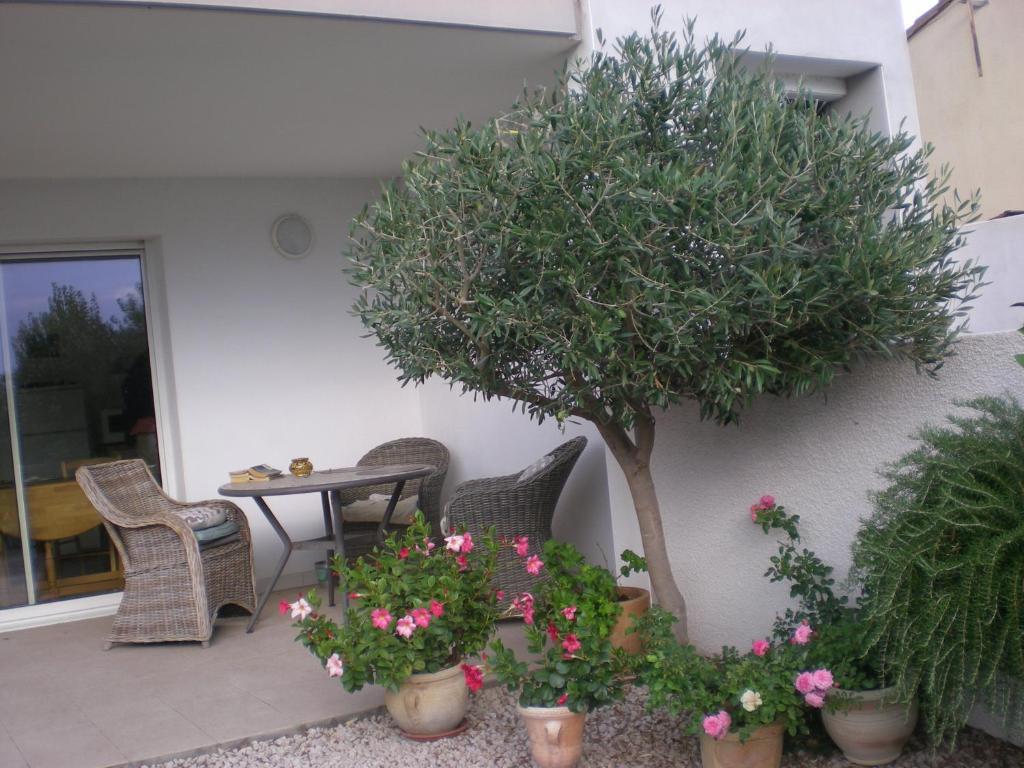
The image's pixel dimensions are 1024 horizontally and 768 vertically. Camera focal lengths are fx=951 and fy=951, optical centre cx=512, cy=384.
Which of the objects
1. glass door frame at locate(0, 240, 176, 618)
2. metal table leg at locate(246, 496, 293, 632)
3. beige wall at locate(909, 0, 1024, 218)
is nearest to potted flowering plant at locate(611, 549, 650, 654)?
metal table leg at locate(246, 496, 293, 632)

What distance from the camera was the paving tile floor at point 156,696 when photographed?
3336mm

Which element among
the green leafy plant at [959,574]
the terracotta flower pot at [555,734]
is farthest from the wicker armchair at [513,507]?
the green leafy plant at [959,574]

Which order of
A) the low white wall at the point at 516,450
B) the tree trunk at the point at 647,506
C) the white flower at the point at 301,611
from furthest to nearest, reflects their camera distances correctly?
the low white wall at the point at 516,450
the tree trunk at the point at 647,506
the white flower at the point at 301,611

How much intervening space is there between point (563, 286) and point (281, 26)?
5.73 ft

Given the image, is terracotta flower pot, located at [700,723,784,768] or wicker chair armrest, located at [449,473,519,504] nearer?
terracotta flower pot, located at [700,723,784,768]

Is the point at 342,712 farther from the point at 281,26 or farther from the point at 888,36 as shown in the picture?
the point at 888,36

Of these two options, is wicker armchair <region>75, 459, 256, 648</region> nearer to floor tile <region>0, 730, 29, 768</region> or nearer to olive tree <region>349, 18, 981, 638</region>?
floor tile <region>0, 730, 29, 768</region>

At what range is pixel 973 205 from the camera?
2.91m

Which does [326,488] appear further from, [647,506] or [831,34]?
[831,34]

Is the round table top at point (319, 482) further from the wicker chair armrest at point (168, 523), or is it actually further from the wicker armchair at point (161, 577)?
the wicker armchair at point (161, 577)

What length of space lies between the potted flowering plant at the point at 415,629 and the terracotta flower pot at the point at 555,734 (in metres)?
0.32

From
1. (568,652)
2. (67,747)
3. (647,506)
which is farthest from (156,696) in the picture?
(647,506)

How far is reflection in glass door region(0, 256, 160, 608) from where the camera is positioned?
5.64 metres

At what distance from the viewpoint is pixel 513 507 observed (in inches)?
180
